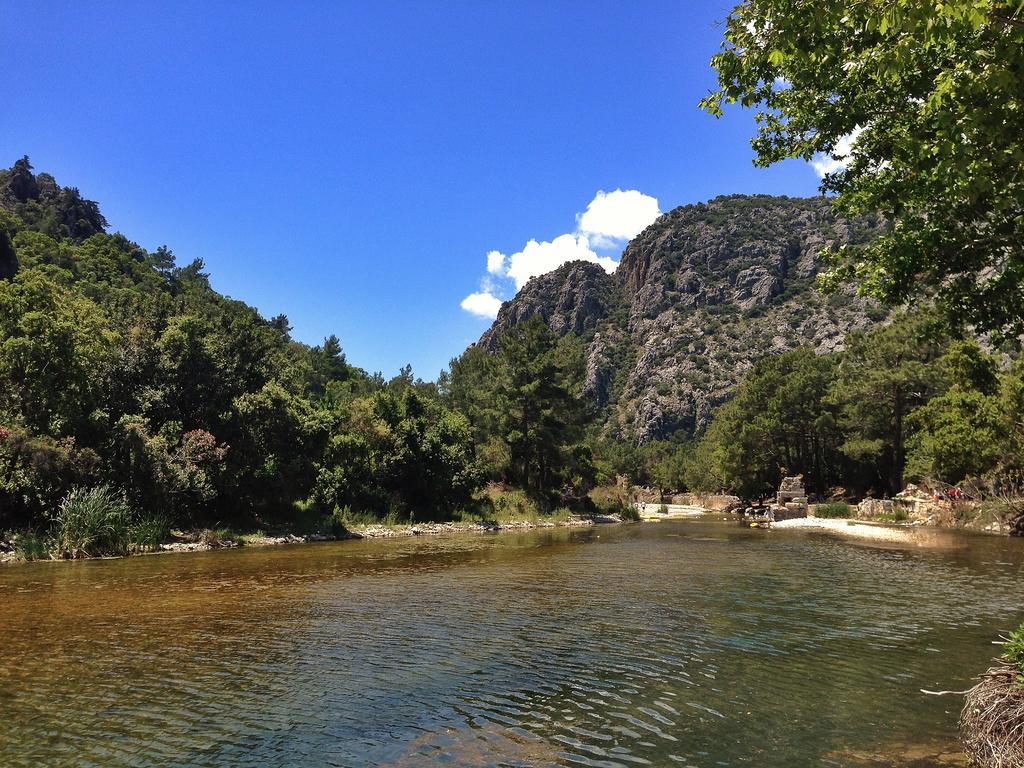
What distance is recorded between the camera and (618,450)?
14088 cm

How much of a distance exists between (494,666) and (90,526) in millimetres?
23533

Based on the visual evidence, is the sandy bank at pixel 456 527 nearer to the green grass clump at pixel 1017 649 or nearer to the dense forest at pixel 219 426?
the dense forest at pixel 219 426

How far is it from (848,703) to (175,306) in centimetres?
4774

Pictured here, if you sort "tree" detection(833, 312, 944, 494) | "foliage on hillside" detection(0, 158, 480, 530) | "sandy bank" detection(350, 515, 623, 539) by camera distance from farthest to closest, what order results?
"tree" detection(833, 312, 944, 494) → "sandy bank" detection(350, 515, 623, 539) → "foliage on hillside" detection(0, 158, 480, 530)

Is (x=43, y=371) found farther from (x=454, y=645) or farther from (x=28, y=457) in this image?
(x=454, y=645)

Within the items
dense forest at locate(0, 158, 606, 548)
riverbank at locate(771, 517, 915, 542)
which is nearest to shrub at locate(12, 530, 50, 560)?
dense forest at locate(0, 158, 606, 548)

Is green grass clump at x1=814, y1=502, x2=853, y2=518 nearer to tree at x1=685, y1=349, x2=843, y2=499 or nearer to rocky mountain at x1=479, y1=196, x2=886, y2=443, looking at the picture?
tree at x1=685, y1=349, x2=843, y2=499

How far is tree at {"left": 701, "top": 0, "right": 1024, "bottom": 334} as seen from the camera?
6.14 m

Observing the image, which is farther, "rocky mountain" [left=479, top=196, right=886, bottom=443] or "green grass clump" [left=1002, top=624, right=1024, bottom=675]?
"rocky mountain" [left=479, top=196, right=886, bottom=443]

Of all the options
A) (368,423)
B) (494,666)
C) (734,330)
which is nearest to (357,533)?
(368,423)

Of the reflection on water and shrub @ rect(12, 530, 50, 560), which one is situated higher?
shrub @ rect(12, 530, 50, 560)

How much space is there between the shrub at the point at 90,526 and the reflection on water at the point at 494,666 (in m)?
5.07

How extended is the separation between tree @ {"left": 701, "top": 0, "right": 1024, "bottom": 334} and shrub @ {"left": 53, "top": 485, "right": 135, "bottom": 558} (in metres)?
28.6

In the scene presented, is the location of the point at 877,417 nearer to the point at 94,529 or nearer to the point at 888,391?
the point at 888,391
